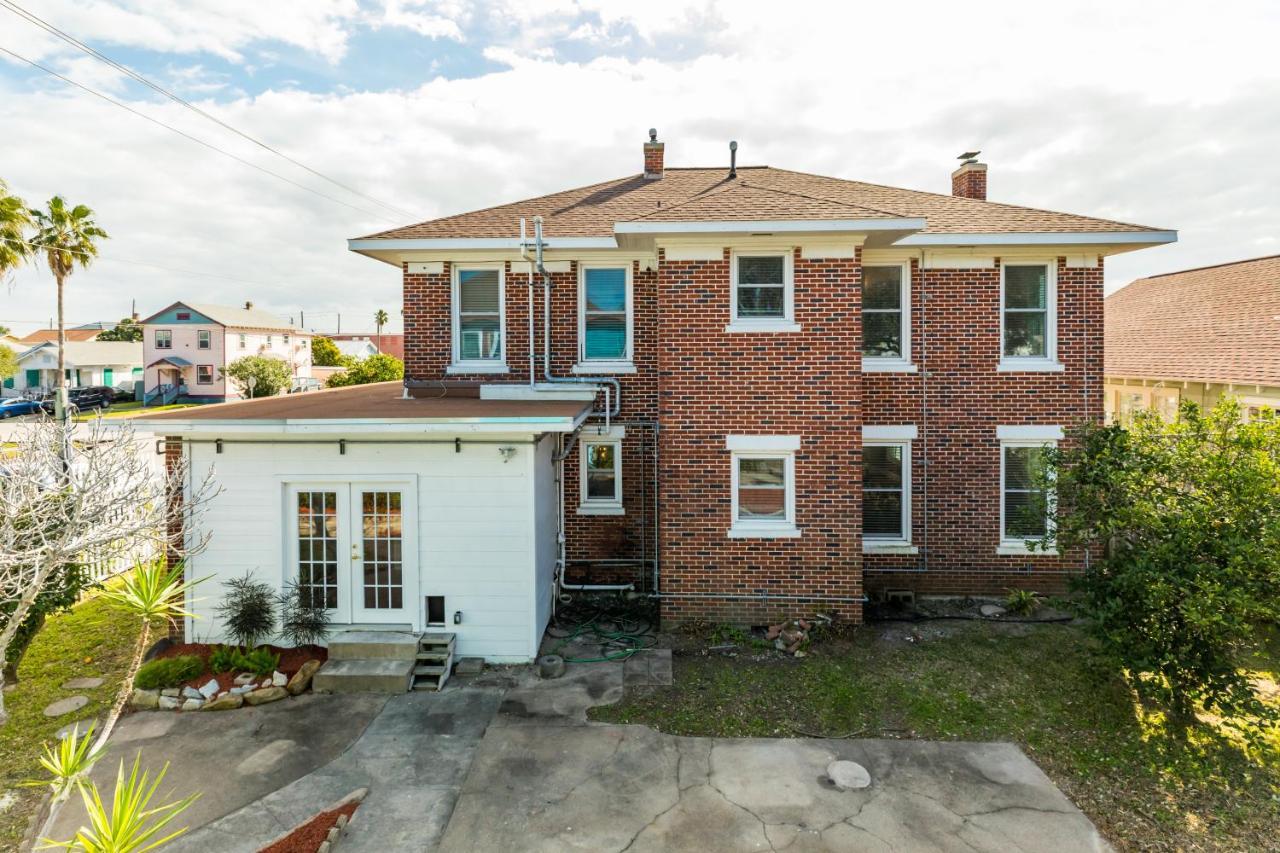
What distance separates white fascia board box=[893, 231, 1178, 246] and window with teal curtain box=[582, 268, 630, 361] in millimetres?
4627

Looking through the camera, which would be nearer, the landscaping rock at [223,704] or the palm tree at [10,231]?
the landscaping rock at [223,704]

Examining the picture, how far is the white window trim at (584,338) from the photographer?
38.2 feet

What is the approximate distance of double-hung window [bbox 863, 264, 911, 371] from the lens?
11.4m

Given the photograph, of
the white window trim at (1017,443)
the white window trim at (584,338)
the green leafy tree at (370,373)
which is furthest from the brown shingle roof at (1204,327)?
the green leafy tree at (370,373)

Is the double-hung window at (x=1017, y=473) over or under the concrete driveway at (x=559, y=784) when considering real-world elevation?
over

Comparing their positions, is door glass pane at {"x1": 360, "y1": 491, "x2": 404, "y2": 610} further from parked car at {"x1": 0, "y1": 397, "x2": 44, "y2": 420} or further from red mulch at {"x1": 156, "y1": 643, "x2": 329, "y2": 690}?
parked car at {"x1": 0, "y1": 397, "x2": 44, "y2": 420}

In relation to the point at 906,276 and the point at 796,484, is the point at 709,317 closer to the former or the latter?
the point at 796,484

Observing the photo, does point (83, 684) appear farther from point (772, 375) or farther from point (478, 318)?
point (772, 375)

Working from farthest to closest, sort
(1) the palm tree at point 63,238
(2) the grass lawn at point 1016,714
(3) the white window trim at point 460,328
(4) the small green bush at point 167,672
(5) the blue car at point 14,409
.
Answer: (5) the blue car at point 14,409 < (1) the palm tree at point 63,238 < (3) the white window trim at point 460,328 < (4) the small green bush at point 167,672 < (2) the grass lawn at point 1016,714

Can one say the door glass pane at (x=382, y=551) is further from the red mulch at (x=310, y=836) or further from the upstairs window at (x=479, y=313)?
the upstairs window at (x=479, y=313)

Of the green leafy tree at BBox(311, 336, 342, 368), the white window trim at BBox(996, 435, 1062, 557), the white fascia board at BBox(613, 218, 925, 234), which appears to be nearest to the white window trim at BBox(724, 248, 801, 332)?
the white fascia board at BBox(613, 218, 925, 234)

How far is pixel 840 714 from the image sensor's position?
766 cm

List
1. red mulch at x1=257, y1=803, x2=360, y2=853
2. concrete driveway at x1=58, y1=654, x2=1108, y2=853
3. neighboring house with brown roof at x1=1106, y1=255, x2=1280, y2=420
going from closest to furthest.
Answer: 1. red mulch at x1=257, y1=803, x2=360, y2=853
2. concrete driveway at x1=58, y1=654, x2=1108, y2=853
3. neighboring house with brown roof at x1=1106, y1=255, x2=1280, y2=420


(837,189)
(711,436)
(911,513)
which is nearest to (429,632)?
(711,436)
